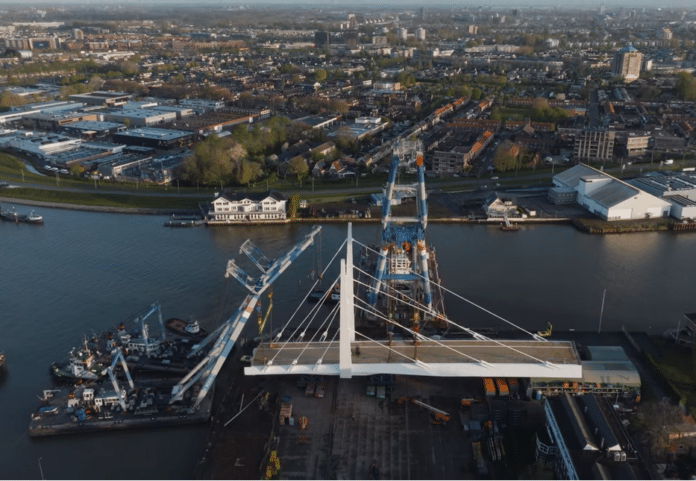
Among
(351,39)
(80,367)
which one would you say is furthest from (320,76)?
(80,367)

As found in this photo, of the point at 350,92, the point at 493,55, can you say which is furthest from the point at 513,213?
the point at 493,55

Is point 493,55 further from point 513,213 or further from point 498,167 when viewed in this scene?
point 513,213

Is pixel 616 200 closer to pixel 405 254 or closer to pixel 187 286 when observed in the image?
pixel 405 254

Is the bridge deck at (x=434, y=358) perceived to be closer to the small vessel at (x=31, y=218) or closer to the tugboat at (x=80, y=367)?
the tugboat at (x=80, y=367)

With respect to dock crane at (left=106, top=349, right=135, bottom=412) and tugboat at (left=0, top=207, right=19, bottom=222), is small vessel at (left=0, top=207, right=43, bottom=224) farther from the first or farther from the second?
dock crane at (left=106, top=349, right=135, bottom=412)

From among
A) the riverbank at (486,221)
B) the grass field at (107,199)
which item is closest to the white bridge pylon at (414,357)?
the riverbank at (486,221)
